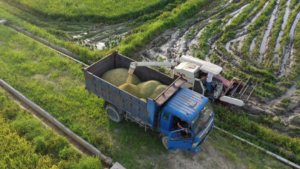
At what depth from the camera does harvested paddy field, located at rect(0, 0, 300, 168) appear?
9151mm

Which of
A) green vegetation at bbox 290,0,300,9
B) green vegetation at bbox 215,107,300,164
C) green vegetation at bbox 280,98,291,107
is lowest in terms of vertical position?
green vegetation at bbox 215,107,300,164

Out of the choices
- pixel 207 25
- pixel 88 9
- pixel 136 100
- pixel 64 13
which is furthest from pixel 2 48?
pixel 207 25

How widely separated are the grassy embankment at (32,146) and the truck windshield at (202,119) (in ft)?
12.4

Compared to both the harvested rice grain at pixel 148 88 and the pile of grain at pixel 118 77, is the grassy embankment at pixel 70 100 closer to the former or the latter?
the pile of grain at pixel 118 77

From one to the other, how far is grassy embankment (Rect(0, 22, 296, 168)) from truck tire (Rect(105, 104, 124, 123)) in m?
0.26

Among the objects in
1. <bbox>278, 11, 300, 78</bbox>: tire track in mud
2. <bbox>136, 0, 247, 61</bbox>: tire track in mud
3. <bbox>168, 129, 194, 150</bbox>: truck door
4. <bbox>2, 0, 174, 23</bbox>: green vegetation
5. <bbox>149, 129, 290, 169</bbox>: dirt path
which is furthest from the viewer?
<bbox>2, 0, 174, 23</bbox>: green vegetation

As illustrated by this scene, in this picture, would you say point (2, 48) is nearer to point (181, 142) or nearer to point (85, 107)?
point (85, 107)

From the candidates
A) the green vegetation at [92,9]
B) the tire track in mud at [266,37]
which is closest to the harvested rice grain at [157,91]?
the tire track in mud at [266,37]

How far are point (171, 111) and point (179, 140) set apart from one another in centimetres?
107

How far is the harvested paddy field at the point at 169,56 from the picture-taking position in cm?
915

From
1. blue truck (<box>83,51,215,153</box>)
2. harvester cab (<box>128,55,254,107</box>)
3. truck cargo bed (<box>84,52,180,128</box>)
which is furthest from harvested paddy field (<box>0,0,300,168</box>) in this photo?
truck cargo bed (<box>84,52,180,128</box>)

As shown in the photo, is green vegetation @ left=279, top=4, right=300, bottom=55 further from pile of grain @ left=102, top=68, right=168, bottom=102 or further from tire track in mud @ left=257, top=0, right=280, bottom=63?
pile of grain @ left=102, top=68, right=168, bottom=102

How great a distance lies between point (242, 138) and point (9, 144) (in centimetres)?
935

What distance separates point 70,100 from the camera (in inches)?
426
